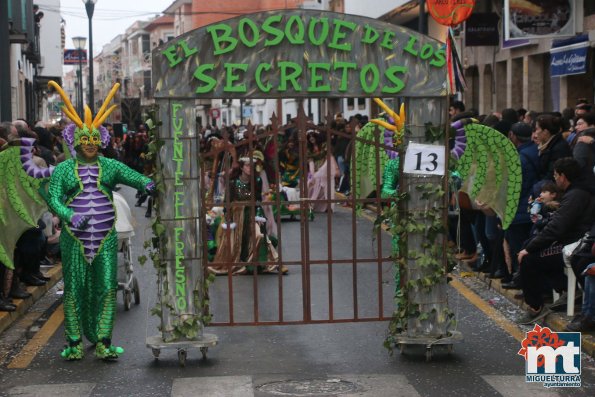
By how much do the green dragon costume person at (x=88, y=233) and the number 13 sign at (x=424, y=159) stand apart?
214 centimetres

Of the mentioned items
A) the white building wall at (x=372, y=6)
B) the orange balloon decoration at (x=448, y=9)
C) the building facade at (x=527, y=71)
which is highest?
the white building wall at (x=372, y=6)

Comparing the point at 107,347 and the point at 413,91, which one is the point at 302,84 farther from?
the point at 107,347

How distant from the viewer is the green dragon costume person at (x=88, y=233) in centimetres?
966

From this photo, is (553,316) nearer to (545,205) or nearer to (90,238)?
(545,205)

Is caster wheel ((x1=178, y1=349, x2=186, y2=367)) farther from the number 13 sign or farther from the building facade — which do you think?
the building facade

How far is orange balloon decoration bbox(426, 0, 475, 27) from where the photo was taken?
21.4 metres

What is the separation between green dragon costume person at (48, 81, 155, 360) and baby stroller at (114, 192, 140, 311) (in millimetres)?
1719

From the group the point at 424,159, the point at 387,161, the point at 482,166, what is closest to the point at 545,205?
the point at 482,166

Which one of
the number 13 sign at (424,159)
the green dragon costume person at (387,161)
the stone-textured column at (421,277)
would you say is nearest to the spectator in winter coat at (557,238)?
the green dragon costume person at (387,161)

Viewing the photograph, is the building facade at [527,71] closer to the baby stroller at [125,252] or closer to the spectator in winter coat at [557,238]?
the spectator in winter coat at [557,238]

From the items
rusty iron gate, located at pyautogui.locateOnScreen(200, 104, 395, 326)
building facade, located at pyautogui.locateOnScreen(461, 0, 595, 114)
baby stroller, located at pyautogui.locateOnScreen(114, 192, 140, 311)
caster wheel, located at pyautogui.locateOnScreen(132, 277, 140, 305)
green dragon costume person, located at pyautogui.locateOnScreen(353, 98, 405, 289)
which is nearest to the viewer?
rusty iron gate, located at pyautogui.locateOnScreen(200, 104, 395, 326)

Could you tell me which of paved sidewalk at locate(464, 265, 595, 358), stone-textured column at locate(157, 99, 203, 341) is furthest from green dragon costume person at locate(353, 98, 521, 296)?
stone-textured column at locate(157, 99, 203, 341)

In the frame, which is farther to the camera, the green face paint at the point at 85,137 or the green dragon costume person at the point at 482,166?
the green dragon costume person at the point at 482,166

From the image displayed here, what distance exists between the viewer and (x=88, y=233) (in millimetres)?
9695
